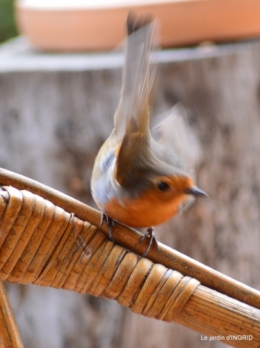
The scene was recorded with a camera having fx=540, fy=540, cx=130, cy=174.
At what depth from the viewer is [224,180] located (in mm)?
1354

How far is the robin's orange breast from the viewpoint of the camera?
629mm

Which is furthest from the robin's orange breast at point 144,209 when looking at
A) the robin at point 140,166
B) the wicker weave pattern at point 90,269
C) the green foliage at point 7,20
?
the green foliage at point 7,20

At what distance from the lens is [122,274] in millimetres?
535

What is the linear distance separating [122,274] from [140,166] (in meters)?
0.14

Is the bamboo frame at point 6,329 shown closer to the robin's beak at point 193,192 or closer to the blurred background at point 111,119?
the robin's beak at point 193,192

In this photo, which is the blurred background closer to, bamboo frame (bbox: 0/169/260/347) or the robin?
the robin

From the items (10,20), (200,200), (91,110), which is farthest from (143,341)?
(10,20)

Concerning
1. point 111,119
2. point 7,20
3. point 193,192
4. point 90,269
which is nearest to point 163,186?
point 193,192

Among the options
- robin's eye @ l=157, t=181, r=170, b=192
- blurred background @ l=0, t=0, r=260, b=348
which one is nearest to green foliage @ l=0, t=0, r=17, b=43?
blurred background @ l=0, t=0, r=260, b=348

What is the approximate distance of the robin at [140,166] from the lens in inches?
21.0

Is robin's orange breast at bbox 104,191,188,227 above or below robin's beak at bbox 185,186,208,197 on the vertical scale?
below

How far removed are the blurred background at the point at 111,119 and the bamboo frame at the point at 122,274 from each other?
75cm

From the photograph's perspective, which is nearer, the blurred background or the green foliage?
the blurred background

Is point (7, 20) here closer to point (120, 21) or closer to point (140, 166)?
point (120, 21)
